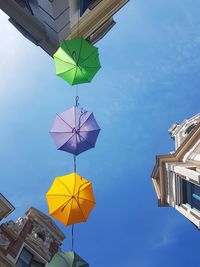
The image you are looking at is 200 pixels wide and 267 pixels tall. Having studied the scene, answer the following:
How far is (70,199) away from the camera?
1339cm

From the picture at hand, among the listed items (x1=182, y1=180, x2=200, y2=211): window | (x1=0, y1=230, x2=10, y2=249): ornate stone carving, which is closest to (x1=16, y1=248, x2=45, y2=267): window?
(x1=0, y1=230, x2=10, y2=249): ornate stone carving

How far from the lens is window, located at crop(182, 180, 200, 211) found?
741 inches

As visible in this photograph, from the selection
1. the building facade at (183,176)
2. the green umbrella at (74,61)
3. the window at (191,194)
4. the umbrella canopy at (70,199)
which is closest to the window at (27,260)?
the umbrella canopy at (70,199)

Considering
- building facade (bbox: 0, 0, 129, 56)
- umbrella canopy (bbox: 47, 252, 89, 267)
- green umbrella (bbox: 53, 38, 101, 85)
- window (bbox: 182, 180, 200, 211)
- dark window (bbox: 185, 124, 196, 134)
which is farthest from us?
dark window (bbox: 185, 124, 196, 134)

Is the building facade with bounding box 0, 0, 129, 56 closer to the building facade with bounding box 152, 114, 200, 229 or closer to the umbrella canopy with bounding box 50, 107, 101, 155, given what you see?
the umbrella canopy with bounding box 50, 107, 101, 155

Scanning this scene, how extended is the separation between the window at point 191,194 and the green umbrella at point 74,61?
30.0ft

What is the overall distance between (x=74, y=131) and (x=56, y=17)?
7016mm

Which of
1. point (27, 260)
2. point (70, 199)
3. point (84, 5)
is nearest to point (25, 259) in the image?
point (27, 260)

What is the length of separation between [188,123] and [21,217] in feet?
47.7


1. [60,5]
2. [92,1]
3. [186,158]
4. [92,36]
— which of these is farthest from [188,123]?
[60,5]

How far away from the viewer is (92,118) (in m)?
15.0

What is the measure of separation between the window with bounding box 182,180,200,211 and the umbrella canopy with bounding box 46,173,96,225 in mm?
7587

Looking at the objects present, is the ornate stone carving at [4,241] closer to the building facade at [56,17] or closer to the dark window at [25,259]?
the dark window at [25,259]

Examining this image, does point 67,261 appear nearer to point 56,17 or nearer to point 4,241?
point 4,241
